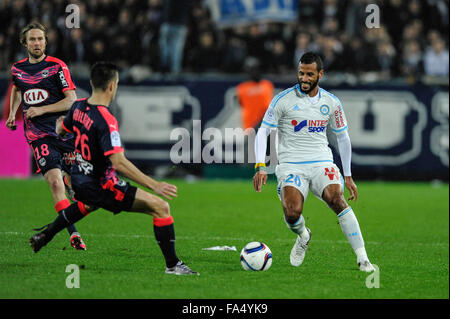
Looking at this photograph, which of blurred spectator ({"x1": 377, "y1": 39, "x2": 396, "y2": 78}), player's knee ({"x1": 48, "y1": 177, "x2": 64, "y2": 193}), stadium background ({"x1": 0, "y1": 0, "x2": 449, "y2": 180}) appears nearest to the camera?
player's knee ({"x1": 48, "y1": 177, "x2": 64, "y2": 193})

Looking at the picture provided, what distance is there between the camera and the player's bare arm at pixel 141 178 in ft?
22.2

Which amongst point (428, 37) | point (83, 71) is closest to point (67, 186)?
point (83, 71)

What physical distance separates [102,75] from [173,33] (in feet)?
39.5

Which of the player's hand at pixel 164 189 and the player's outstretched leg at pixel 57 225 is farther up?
the player's hand at pixel 164 189

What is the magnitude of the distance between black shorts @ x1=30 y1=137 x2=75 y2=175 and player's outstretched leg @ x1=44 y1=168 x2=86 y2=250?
0.28 feet

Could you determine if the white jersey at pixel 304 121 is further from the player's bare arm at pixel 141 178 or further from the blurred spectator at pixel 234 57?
the blurred spectator at pixel 234 57

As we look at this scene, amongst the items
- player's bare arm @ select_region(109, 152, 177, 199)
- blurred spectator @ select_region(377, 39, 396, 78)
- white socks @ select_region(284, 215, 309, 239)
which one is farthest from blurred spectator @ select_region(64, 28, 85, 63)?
player's bare arm @ select_region(109, 152, 177, 199)

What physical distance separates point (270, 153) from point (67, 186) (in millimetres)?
7769

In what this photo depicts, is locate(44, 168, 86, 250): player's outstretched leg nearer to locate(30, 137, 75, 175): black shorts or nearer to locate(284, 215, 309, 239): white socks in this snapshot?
locate(30, 137, 75, 175): black shorts

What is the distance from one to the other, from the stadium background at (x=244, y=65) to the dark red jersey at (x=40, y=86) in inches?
344

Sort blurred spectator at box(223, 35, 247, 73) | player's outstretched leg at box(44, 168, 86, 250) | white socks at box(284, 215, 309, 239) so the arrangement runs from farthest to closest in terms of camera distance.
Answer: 1. blurred spectator at box(223, 35, 247, 73)
2. player's outstretched leg at box(44, 168, 86, 250)
3. white socks at box(284, 215, 309, 239)

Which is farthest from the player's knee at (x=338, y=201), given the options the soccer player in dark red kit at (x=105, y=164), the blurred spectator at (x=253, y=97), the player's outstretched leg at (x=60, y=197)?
the blurred spectator at (x=253, y=97)

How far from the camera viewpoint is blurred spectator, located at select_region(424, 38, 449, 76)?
18.8m

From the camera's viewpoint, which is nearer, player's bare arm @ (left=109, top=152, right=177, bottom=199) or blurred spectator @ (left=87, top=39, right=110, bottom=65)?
player's bare arm @ (left=109, top=152, right=177, bottom=199)
